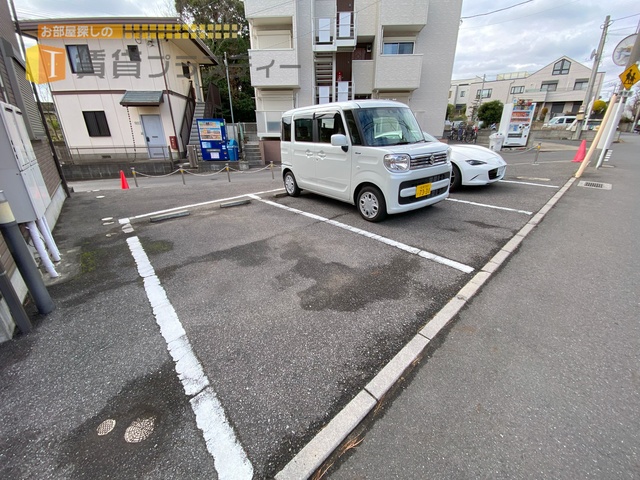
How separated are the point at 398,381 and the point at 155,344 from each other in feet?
6.25

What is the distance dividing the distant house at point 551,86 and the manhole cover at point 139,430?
49.5 metres

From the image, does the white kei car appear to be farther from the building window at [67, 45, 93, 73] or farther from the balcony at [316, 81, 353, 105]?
the building window at [67, 45, 93, 73]

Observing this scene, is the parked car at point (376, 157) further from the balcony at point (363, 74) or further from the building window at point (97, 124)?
the building window at point (97, 124)

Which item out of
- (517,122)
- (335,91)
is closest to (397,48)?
(335,91)

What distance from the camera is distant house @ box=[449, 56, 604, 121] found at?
124 ft

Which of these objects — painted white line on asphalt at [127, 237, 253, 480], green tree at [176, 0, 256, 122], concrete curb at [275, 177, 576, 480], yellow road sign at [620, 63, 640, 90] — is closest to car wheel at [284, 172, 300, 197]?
painted white line on asphalt at [127, 237, 253, 480]

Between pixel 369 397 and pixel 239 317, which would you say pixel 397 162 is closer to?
pixel 239 317

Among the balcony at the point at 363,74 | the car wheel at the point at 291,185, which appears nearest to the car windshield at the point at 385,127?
the car wheel at the point at 291,185

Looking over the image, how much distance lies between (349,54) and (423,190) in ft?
49.7

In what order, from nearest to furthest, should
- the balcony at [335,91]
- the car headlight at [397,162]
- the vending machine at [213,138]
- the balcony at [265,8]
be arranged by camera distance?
the car headlight at [397,162]
the balcony at [265,8]
the vending machine at [213,138]
the balcony at [335,91]

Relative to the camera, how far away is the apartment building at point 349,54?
14.3m

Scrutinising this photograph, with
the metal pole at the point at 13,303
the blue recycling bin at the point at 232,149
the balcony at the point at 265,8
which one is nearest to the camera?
the metal pole at the point at 13,303

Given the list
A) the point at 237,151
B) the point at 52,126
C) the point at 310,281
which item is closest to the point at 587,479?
the point at 310,281

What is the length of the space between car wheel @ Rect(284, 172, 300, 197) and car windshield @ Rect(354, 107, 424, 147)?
2405 millimetres
